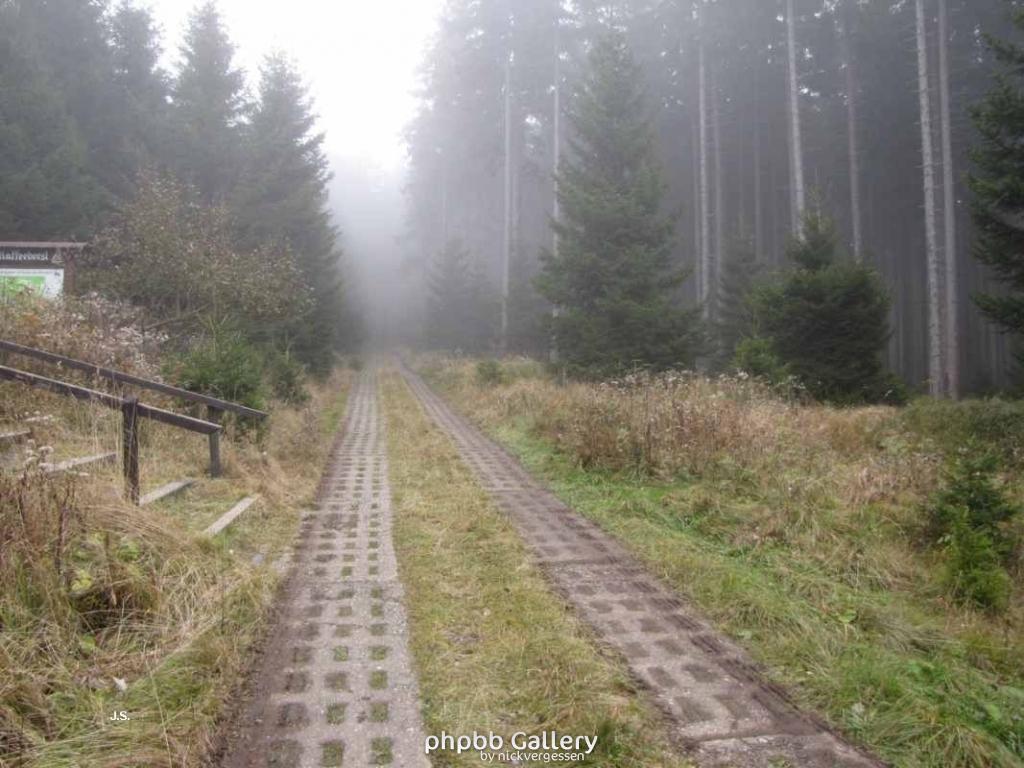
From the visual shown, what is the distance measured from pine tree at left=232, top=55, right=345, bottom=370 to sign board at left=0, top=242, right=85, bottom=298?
22.9 ft

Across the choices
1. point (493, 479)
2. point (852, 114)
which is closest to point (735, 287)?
point (852, 114)

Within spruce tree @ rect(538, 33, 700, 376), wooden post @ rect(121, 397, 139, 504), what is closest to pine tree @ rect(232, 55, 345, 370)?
spruce tree @ rect(538, 33, 700, 376)

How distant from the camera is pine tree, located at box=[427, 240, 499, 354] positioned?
30.1 meters

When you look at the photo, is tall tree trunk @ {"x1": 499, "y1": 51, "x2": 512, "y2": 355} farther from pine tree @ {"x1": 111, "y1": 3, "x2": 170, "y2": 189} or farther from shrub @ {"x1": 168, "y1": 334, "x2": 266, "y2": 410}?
shrub @ {"x1": 168, "y1": 334, "x2": 266, "y2": 410}

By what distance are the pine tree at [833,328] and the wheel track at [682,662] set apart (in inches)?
424

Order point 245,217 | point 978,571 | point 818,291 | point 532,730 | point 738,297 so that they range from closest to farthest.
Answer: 1. point 532,730
2. point 978,571
3. point 818,291
4. point 245,217
5. point 738,297

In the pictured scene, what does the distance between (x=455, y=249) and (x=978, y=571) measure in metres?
28.7

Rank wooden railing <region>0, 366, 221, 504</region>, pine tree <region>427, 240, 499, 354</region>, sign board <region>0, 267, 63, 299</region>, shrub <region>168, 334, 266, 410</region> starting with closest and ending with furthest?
wooden railing <region>0, 366, 221, 504</region> → shrub <region>168, 334, 266, 410</region> → sign board <region>0, 267, 63, 299</region> → pine tree <region>427, 240, 499, 354</region>

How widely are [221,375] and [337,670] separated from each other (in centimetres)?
682

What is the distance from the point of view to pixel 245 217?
19266mm

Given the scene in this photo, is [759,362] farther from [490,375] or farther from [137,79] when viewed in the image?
[137,79]

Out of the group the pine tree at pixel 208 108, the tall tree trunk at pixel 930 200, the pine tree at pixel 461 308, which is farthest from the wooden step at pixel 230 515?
the pine tree at pixel 461 308

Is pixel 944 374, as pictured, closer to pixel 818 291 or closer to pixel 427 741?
pixel 818 291

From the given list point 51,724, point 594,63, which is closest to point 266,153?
point 594,63
